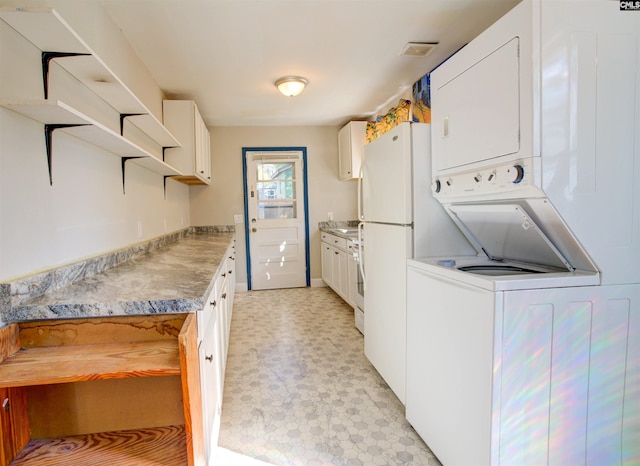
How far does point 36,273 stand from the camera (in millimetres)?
1240

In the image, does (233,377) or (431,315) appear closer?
(431,315)

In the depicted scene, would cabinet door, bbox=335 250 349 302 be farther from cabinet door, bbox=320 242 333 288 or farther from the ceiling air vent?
the ceiling air vent

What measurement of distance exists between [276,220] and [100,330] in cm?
373

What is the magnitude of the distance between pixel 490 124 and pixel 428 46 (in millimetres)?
1517

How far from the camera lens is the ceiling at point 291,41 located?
198 cm

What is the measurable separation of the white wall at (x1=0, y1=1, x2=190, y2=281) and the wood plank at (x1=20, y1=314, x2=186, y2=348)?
21 centimetres

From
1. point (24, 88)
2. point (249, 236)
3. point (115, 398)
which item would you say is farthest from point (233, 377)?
point (249, 236)

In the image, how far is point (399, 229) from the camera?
1868mm

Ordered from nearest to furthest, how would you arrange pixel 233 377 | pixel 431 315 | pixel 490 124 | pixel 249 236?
pixel 490 124 → pixel 431 315 → pixel 233 377 → pixel 249 236

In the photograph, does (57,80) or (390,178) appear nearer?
(57,80)

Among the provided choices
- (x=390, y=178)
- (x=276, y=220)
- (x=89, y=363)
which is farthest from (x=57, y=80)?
(x=276, y=220)

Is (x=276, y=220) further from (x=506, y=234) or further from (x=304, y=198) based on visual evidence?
(x=506, y=234)

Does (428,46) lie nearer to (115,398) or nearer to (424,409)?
(424,409)

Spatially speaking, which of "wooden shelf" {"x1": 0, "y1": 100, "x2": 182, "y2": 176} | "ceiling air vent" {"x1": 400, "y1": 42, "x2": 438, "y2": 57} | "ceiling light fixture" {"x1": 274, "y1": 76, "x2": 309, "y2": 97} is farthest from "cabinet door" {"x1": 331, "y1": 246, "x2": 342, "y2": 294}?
"wooden shelf" {"x1": 0, "y1": 100, "x2": 182, "y2": 176}
